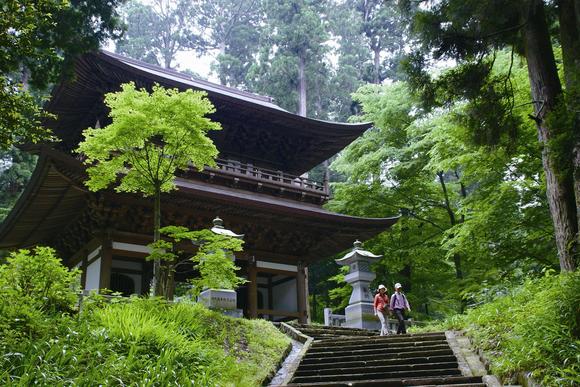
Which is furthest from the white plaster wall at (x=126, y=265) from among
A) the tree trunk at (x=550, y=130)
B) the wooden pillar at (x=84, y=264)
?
the tree trunk at (x=550, y=130)

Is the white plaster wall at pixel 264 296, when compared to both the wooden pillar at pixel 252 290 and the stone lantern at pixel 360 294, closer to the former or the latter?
the wooden pillar at pixel 252 290

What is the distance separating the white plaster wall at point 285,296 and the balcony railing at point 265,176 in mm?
3247

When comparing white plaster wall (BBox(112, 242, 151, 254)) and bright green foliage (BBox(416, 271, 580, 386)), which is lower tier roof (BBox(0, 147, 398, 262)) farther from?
bright green foliage (BBox(416, 271, 580, 386))

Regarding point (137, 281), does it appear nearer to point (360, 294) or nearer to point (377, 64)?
point (360, 294)

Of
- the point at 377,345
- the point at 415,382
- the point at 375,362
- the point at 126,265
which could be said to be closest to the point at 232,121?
the point at 126,265

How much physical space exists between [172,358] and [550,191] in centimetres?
620

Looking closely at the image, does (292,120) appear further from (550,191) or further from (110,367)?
(110,367)

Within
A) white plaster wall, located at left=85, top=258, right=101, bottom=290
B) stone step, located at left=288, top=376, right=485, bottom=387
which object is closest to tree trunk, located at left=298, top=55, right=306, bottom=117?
white plaster wall, located at left=85, top=258, right=101, bottom=290

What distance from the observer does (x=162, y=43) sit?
5162 cm

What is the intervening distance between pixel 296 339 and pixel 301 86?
2825 centimetres

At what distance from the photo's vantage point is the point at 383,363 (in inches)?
342

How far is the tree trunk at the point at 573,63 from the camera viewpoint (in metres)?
6.91

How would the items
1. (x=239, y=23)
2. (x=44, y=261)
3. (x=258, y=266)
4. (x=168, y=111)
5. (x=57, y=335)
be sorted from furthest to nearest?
1. (x=239, y=23)
2. (x=258, y=266)
3. (x=168, y=111)
4. (x=44, y=261)
5. (x=57, y=335)

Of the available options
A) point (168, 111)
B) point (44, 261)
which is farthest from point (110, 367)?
point (168, 111)
